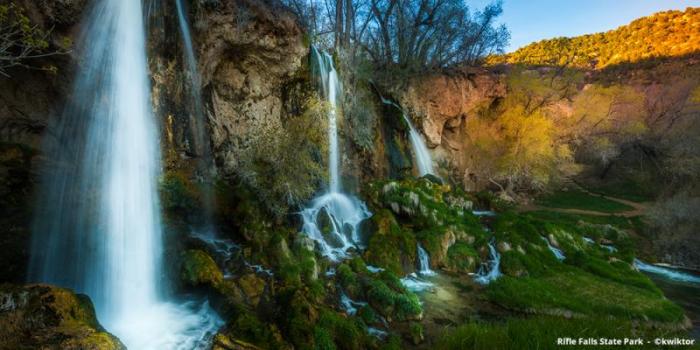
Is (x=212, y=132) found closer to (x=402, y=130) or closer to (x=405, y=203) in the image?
(x=405, y=203)

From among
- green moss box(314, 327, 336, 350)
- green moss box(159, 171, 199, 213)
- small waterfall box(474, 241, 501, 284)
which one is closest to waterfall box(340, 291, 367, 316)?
green moss box(314, 327, 336, 350)

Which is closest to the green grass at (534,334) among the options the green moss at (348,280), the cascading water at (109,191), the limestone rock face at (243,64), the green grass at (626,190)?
the green moss at (348,280)

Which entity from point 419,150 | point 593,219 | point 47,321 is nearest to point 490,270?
point 47,321

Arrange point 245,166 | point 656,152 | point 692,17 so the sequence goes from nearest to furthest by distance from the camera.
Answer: point 245,166 < point 656,152 < point 692,17

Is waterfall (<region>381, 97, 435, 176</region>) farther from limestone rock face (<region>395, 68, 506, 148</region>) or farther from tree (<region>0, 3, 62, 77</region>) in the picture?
tree (<region>0, 3, 62, 77</region>)

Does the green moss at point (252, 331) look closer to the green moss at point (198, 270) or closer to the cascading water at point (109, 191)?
the cascading water at point (109, 191)

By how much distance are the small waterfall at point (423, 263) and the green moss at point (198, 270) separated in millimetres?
7230

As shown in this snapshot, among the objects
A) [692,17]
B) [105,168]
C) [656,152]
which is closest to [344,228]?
[105,168]

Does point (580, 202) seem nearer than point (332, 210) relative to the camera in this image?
No

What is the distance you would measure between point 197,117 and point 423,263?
11.4m

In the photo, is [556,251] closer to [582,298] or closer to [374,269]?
[582,298]

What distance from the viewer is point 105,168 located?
9.05m

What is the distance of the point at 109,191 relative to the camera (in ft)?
29.6

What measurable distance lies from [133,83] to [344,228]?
30.7ft
